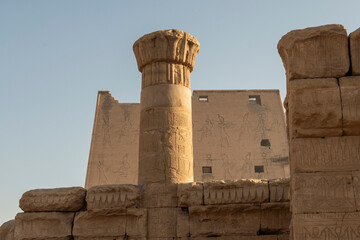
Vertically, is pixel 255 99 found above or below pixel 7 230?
above

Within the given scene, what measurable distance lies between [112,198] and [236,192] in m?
1.86

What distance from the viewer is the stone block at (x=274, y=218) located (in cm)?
618

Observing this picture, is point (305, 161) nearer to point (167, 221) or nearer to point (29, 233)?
point (167, 221)

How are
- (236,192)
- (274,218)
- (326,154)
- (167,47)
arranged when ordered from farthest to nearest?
(167,47) < (236,192) < (274,218) < (326,154)

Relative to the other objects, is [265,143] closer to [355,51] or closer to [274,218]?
[274,218]

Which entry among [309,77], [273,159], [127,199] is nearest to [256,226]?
[127,199]

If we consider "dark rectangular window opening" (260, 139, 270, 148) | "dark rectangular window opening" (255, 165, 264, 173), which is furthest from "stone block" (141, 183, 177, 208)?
"dark rectangular window opening" (260, 139, 270, 148)

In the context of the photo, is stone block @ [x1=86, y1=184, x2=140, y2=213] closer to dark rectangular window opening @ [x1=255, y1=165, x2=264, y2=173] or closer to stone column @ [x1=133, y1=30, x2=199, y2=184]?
stone column @ [x1=133, y1=30, x2=199, y2=184]

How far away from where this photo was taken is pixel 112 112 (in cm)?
2014

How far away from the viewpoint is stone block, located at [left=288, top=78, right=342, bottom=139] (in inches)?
169

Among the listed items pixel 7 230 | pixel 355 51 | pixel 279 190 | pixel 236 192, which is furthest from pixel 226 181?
pixel 7 230

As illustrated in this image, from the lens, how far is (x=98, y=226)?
21.2 ft

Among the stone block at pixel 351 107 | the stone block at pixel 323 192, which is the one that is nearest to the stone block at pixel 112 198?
the stone block at pixel 323 192

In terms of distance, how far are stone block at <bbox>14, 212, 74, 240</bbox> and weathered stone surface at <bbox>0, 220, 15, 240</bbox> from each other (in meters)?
0.33
